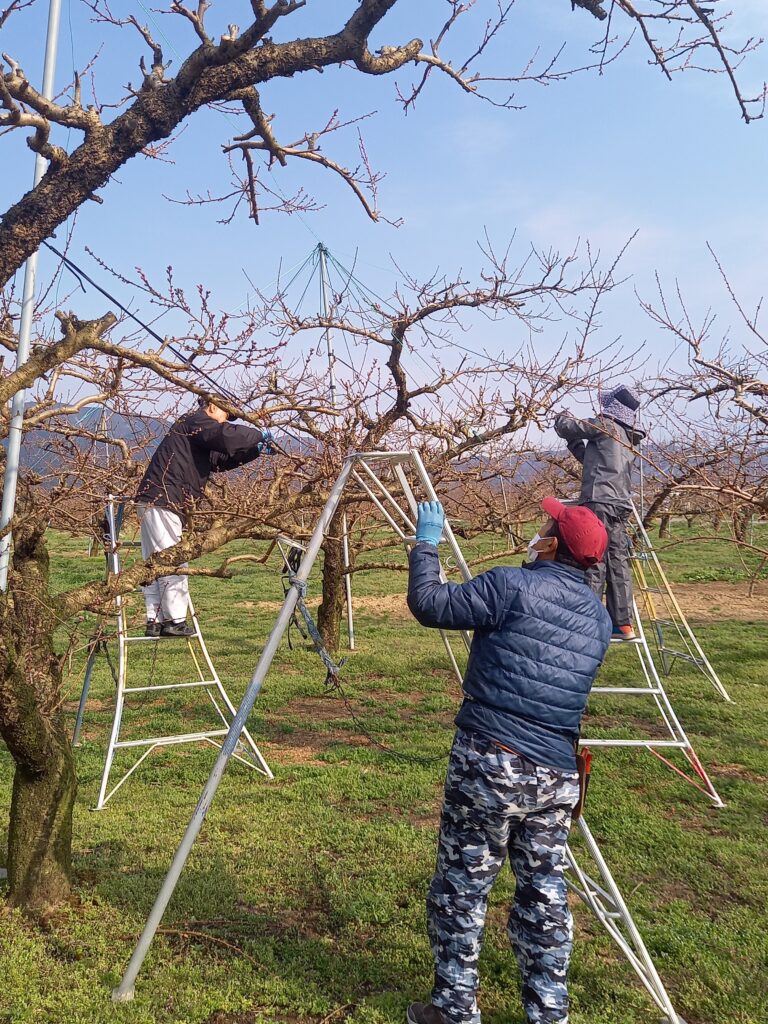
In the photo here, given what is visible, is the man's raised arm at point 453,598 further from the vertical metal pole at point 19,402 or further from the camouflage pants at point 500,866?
the vertical metal pole at point 19,402

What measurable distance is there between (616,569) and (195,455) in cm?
289

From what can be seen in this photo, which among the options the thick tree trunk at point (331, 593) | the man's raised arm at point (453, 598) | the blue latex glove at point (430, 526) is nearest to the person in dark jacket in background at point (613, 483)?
the blue latex glove at point (430, 526)

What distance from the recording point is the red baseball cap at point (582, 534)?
2.68 m

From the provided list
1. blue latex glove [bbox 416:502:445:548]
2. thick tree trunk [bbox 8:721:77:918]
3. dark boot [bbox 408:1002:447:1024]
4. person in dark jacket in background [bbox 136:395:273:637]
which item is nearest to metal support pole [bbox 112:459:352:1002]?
blue latex glove [bbox 416:502:445:548]

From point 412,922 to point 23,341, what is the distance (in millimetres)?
3035

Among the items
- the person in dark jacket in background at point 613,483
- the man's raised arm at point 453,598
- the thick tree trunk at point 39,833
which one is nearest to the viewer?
the man's raised arm at point 453,598

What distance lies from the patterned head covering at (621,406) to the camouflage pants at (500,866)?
2.89 metres

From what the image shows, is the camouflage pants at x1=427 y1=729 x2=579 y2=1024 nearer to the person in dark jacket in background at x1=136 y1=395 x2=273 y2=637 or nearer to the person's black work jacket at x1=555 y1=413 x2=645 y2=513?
the person in dark jacket in background at x1=136 y1=395 x2=273 y2=637

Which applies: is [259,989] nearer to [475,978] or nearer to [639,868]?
[475,978]

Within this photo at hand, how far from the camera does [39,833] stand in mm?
3320

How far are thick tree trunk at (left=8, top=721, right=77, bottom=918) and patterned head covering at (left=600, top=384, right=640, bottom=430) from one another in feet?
12.0

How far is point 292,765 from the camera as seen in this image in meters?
5.69

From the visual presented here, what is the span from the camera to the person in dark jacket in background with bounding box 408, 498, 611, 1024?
8.34 feet

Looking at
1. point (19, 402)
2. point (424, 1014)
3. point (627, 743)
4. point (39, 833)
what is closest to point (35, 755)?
point (39, 833)
